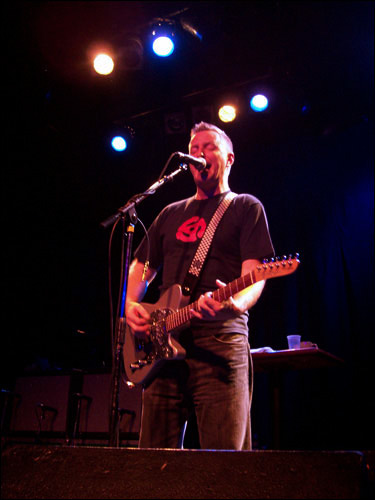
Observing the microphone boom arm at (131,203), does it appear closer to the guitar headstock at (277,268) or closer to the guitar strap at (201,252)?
the guitar strap at (201,252)

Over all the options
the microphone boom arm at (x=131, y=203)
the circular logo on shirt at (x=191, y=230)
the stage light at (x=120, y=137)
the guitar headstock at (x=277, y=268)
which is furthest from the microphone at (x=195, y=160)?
the stage light at (x=120, y=137)

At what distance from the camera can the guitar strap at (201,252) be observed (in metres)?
→ 2.53

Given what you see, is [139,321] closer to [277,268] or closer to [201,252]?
[201,252]

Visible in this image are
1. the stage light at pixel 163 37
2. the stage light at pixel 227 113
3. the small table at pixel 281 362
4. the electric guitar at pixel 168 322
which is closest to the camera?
the electric guitar at pixel 168 322

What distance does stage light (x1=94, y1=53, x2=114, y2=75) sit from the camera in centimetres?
536

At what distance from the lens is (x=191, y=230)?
280 cm

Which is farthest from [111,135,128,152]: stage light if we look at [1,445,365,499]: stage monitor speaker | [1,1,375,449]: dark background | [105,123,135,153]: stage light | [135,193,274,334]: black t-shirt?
[1,445,365,499]: stage monitor speaker

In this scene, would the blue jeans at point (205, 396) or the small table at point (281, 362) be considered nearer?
the blue jeans at point (205, 396)

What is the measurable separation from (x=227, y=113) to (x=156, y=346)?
4.15 metres

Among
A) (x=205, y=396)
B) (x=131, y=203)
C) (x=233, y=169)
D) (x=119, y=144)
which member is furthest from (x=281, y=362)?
(x=119, y=144)

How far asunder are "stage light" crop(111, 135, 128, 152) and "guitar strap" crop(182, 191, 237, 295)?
13.0ft

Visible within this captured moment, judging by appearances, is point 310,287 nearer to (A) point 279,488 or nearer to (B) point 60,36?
(B) point 60,36

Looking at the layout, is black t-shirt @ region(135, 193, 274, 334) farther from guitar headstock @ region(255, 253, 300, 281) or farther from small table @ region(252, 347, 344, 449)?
small table @ region(252, 347, 344, 449)

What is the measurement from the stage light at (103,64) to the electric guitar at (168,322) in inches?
148
